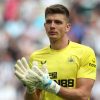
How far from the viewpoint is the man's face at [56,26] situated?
239 inches

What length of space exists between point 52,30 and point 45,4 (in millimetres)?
5861

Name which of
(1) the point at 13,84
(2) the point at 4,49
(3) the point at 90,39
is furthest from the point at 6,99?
(3) the point at 90,39

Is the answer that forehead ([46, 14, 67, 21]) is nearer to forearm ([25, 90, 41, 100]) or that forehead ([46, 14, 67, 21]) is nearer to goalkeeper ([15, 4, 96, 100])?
goalkeeper ([15, 4, 96, 100])

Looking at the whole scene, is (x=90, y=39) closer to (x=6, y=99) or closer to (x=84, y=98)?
(x=6, y=99)

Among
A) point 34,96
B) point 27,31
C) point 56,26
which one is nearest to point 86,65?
point 56,26

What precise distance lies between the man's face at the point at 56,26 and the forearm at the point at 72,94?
0.67 m

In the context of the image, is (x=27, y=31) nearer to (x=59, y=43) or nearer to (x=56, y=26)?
(x=59, y=43)

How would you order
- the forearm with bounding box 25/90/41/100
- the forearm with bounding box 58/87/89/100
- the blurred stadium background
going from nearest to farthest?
the forearm with bounding box 58/87/89/100
the forearm with bounding box 25/90/41/100
the blurred stadium background

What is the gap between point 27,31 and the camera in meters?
11.3

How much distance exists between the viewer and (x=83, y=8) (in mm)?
11539

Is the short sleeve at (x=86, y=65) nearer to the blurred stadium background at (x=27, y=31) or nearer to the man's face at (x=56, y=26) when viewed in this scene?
the man's face at (x=56, y=26)

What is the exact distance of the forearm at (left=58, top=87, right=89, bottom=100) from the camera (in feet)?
19.0

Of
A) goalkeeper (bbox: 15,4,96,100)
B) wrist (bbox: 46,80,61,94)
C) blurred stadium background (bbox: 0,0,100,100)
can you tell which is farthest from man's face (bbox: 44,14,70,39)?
blurred stadium background (bbox: 0,0,100,100)

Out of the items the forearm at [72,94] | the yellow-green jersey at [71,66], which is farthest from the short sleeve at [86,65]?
the forearm at [72,94]
